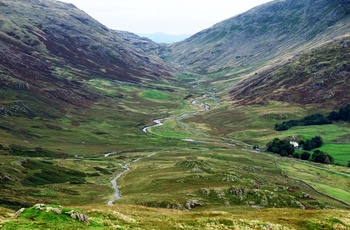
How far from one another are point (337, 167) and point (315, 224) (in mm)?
151829

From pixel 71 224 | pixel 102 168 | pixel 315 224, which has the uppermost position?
pixel 71 224

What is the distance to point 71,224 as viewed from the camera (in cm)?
4522

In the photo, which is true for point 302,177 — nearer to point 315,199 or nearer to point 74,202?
point 315,199

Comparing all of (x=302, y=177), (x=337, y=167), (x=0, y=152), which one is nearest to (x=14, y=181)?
(x=0, y=152)

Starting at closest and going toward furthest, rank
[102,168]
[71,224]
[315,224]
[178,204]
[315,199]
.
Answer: [71,224] < [315,224] < [178,204] < [315,199] < [102,168]

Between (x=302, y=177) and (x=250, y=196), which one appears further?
(x=302, y=177)

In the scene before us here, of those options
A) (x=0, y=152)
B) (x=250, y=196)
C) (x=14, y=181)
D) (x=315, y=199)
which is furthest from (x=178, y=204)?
(x=0, y=152)

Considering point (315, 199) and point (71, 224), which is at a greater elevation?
point (71, 224)

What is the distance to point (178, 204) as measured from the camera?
117438 millimetres

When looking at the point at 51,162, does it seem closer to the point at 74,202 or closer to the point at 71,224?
the point at 74,202

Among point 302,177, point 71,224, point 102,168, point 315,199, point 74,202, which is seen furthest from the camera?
point 102,168

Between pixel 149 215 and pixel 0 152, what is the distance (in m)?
149

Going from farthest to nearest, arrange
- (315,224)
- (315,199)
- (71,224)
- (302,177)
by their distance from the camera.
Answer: (302,177) < (315,199) < (315,224) < (71,224)

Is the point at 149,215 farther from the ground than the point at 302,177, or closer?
farther from the ground
